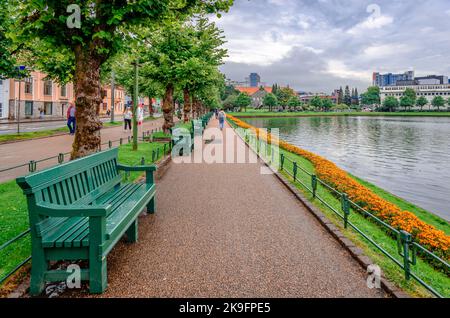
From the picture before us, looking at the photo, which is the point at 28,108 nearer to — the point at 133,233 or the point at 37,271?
the point at 133,233

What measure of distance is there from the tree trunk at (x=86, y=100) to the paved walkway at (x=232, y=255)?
94.2 inches

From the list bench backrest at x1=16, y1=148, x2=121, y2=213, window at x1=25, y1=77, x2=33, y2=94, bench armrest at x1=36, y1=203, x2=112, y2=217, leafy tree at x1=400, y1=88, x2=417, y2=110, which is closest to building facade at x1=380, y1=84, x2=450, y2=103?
leafy tree at x1=400, y1=88, x2=417, y2=110

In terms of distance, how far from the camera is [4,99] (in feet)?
143

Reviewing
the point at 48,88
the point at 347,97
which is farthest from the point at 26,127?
the point at 347,97

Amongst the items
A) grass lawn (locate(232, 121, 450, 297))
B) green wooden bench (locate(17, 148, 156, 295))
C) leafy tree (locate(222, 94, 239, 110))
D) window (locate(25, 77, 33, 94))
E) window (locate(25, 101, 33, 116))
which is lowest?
grass lawn (locate(232, 121, 450, 297))

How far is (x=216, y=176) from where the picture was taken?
37.9ft

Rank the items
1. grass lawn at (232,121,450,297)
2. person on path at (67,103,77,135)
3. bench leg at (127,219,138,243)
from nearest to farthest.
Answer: grass lawn at (232,121,450,297) < bench leg at (127,219,138,243) < person on path at (67,103,77,135)

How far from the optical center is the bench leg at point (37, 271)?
3873 mm

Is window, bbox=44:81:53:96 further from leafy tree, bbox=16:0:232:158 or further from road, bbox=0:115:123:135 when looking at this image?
leafy tree, bbox=16:0:232:158

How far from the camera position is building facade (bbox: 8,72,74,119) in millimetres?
46531

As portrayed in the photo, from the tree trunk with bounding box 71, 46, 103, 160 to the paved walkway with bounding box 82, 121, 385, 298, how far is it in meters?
2.39

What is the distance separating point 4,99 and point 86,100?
42.9 m

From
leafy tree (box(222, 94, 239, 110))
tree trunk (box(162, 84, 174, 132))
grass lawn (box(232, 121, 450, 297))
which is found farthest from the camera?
leafy tree (box(222, 94, 239, 110))
